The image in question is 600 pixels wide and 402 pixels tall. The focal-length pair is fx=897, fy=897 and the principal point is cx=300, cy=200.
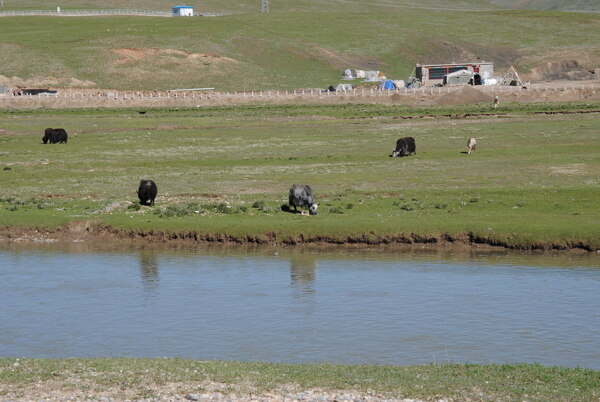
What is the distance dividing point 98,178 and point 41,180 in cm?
288

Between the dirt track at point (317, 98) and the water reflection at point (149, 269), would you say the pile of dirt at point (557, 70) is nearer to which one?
the dirt track at point (317, 98)

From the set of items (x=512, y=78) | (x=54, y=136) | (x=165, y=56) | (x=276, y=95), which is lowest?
(x=54, y=136)

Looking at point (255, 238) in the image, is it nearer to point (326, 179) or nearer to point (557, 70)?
point (326, 179)

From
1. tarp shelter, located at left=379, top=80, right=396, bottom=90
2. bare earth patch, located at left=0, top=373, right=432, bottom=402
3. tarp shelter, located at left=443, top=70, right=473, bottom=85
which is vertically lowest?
bare earth patch, located at left=0, top=373, right=432, bottom=402

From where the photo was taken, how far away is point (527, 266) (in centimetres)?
2811

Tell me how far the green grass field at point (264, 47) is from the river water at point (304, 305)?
105052 mm

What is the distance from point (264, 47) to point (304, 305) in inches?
5525

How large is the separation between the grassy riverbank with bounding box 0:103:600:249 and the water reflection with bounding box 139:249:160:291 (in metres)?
2.26

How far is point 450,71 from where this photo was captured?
13312cm

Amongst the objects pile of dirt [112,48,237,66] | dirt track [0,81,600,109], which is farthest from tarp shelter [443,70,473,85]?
pile of dirt [112,48,237,66]

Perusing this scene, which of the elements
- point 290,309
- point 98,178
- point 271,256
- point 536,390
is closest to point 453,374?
point 536,390

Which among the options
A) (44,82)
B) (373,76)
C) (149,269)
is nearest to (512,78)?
(373,76)

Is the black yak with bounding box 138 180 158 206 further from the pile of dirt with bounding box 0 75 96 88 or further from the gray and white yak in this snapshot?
the pile of dirt with bounding box 0 75 96 88

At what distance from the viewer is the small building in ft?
423
